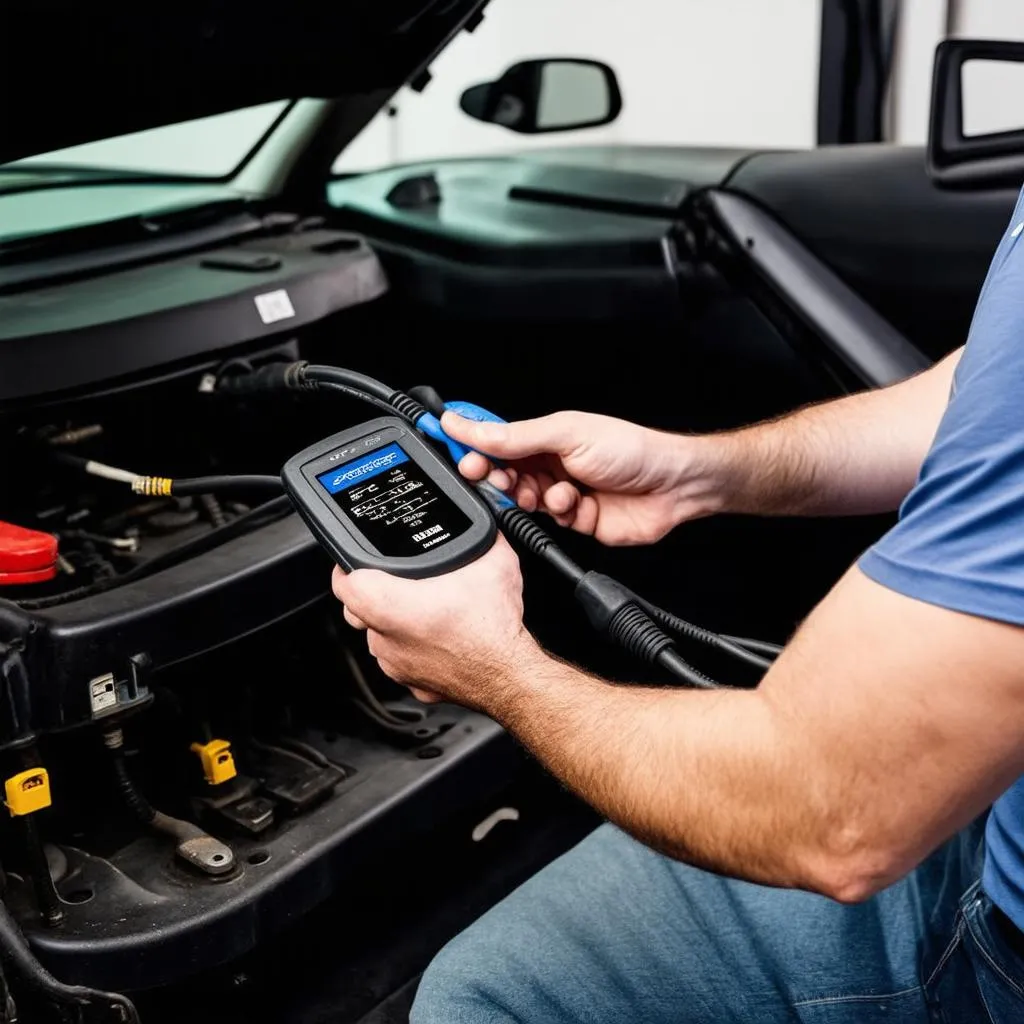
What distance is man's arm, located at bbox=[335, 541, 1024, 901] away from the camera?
620 mm

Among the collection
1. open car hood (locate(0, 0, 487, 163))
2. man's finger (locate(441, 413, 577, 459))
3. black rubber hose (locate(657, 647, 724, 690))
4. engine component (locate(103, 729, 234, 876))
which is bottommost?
engine component (locate(103, 729, 234, 876))

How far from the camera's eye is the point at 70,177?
149 centimetres

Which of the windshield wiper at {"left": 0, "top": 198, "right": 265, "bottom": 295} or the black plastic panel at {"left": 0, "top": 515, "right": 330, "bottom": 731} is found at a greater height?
the windshield wiper at {"left": 0, "top": 198, "right": 265, "bottom": 295}

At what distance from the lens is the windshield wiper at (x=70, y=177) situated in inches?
56.1

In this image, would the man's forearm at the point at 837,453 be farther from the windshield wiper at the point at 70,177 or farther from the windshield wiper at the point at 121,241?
the windshield wiper at the point at 70,177

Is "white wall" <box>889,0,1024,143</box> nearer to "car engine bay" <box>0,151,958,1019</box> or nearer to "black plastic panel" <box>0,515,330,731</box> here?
"car engine bay" <box>0,151,958,1019</box>

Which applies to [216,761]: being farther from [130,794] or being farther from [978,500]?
[978,500]

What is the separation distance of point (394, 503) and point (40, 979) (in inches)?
16.2

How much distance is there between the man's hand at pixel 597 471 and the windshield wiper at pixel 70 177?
0.75 meters

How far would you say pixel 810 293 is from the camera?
1.34m

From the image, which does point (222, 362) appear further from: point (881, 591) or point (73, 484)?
point (881, 591)

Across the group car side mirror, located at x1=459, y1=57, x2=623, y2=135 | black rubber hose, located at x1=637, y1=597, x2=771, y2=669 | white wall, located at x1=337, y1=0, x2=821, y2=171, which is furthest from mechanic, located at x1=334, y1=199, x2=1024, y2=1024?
white wall, located at x1=337, y1=0, x2=821, y2=171

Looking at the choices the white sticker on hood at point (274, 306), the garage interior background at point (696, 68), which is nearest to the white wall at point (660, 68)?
the garage interior background at point (696, 68)

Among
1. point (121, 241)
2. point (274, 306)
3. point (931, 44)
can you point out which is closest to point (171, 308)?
point (274, 306)
